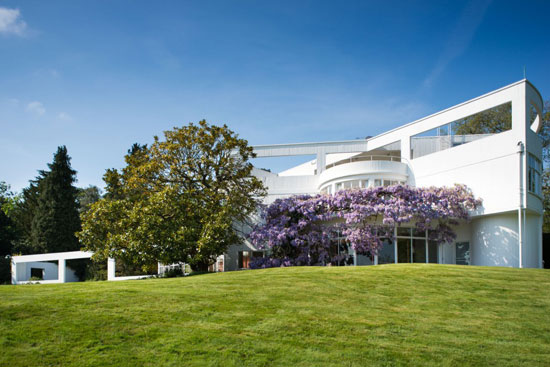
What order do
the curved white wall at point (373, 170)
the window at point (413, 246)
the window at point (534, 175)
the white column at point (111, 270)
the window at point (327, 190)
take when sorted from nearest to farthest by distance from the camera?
the window at point (534, 175), the window at point (413, 246), the curved white wall at point (373, 170), the window at point (327, 190), the white column at point (111, 270)

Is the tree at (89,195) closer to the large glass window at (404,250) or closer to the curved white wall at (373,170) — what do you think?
the curved white wall at (373,170)

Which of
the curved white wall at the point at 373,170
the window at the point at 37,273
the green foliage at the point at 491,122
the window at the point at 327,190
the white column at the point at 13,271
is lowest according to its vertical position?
the window at the point at 37,273

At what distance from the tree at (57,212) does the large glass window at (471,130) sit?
101 feet

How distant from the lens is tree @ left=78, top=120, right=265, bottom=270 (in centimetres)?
2247

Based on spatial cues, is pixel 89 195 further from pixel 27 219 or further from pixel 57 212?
pixel 57 212

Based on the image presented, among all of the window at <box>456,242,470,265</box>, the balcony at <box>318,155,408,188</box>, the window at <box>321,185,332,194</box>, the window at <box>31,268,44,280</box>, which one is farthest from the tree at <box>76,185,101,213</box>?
the window at <box>456,242,470,265</box>

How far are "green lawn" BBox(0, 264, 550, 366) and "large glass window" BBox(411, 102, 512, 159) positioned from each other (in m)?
22.2

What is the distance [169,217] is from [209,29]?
9.80m

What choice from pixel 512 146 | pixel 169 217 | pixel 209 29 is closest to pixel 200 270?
pixel 169 217

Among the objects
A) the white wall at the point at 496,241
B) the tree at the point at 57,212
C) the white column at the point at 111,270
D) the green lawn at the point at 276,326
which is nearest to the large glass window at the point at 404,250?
the white wall at the point at 496,241

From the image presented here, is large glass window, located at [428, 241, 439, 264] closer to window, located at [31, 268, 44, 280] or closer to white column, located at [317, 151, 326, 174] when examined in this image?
white column, located at [317, 151, 326, 174]

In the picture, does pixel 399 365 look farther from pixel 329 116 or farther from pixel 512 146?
Answer: pixel 329 116

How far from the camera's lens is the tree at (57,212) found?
40.8 metres

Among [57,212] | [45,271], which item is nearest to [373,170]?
[57,212]
